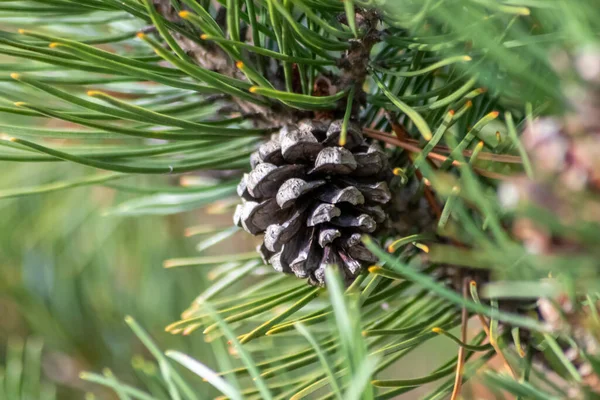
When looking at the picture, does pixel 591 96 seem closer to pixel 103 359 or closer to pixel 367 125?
pixel 367 125

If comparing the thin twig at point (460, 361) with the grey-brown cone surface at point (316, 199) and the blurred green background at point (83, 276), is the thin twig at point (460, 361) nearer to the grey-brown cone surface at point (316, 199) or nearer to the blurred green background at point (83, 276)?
the grey-brown cone surface at point (316, 199)

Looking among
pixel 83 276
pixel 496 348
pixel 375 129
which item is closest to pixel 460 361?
pixel 496 348

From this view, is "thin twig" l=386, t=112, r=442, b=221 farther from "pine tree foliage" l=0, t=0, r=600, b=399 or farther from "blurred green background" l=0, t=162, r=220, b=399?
"blurred green background" l=0, t=162, r=220, b=399

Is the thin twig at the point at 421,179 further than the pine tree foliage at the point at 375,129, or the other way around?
the thin twig at the point at 421,179

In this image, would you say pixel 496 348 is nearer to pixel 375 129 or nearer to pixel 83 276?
pixel 375 129

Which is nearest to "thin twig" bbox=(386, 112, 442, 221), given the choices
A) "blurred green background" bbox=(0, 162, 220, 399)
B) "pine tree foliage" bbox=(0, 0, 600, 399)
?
"pine tree foliage" bbox=(0, 0, 600, 399)

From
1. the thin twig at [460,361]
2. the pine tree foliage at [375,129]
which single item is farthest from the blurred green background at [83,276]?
the thin twig at [460,361]
